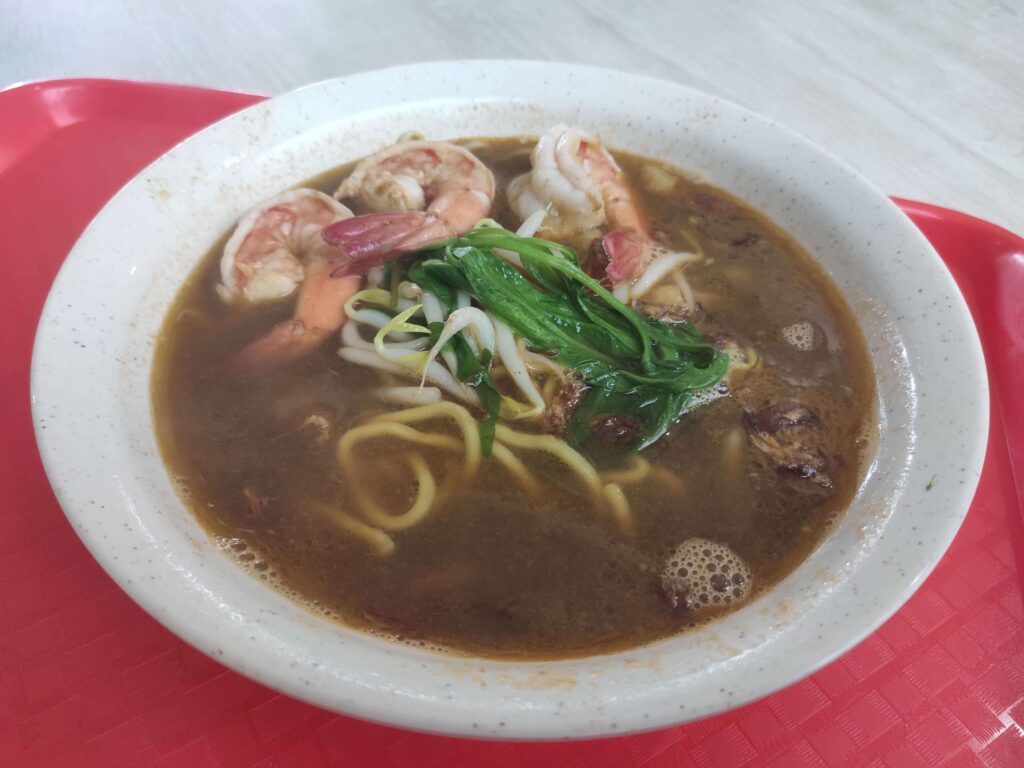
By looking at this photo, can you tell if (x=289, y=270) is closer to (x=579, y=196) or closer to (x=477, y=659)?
(x=579, y=196)

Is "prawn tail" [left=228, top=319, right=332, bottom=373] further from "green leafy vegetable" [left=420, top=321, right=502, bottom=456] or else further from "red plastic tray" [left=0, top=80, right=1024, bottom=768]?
"red plastic tray" [left=0, top=80, right=1024, bottom=768]

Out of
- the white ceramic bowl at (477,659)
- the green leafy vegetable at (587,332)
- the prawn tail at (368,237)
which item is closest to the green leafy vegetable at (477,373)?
the green leafy vegetable at (587,332)

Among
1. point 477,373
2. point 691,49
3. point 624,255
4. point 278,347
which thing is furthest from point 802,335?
point 691,49

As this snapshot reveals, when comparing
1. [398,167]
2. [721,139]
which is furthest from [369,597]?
[721,139]

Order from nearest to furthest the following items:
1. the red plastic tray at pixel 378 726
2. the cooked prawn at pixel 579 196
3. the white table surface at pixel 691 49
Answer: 1. the red plastic tray at pixel 378 726
2. the cooked prawn at pixel 579 196
3. the white table surface at pixel 691 49

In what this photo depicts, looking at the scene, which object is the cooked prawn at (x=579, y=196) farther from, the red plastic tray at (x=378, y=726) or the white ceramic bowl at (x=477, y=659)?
the red plastic tray at (x=378, y=726)

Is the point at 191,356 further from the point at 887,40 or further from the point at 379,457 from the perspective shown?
the point at 887,40
